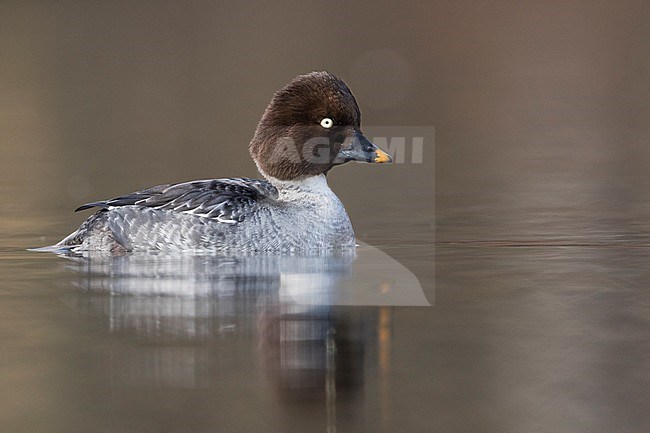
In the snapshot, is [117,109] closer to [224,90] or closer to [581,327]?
[224,90]

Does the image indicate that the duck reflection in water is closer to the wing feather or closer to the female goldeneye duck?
the female goldeneye duck

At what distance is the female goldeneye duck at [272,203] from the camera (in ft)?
32.0

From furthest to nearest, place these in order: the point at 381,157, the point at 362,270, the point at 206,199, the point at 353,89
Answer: the point at 353,89, the point at 381,157, the point at 206,199, the point at 362,270

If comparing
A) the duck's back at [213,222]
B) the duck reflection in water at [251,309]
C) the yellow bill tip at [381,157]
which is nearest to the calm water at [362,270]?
the duck reflection in water at [251,309]

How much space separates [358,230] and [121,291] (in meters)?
3.17

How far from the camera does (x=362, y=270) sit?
892 centimetres

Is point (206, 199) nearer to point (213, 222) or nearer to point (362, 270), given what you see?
point (213, 222)

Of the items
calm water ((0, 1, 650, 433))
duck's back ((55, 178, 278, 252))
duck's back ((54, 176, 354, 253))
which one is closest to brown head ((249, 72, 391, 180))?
duck's back ((54, 176, 354, 253))

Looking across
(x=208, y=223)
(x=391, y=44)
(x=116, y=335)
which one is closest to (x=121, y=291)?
(x=116, y=335)

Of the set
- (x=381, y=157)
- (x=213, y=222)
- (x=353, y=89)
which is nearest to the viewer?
(x=213, y=222)

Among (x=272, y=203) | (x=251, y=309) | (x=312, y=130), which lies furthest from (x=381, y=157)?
(x=251, y=309)

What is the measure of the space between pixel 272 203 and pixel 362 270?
1.39 m

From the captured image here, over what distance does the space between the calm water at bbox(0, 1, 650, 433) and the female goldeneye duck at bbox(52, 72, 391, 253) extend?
0.29 metres

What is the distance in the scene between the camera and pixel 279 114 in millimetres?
10102
